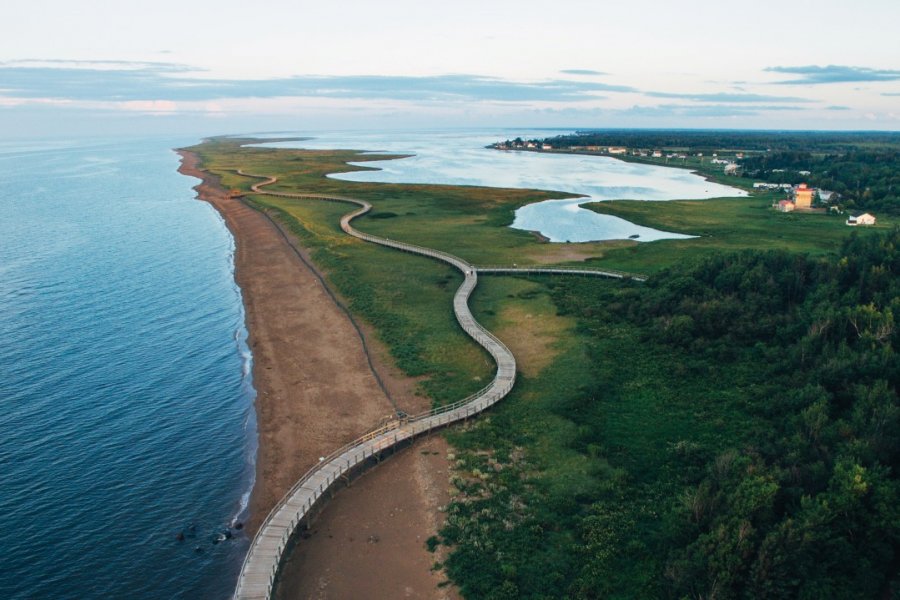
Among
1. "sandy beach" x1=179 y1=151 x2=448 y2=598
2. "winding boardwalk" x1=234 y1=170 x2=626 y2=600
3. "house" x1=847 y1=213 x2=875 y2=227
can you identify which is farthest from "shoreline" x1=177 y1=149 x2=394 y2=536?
"house" x1=847 y1=213 x2=875 y2=227

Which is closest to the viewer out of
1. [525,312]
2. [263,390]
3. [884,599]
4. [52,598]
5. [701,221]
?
[884,599]

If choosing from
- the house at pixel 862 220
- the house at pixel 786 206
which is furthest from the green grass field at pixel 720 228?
the house at pixel 786 206

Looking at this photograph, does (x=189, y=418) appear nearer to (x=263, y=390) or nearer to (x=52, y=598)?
(x=263, y=390)

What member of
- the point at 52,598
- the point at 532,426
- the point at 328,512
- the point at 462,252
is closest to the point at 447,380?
the point at 532,426

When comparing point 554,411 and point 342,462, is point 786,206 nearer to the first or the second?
point 554,411

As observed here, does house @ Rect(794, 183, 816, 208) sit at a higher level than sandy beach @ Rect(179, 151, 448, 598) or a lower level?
higher

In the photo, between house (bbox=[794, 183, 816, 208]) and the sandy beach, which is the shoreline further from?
house (bbox=[794, 183, 816, 208])
